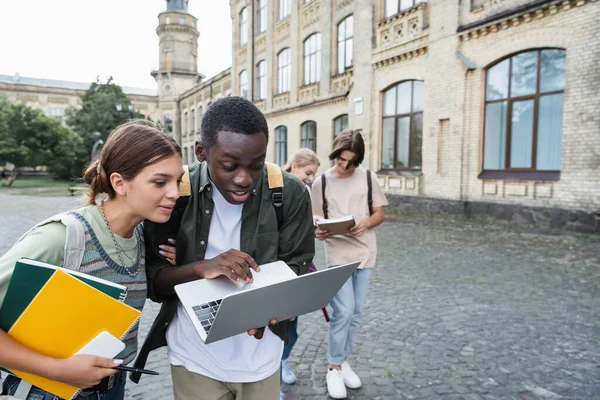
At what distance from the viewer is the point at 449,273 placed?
6738 mm

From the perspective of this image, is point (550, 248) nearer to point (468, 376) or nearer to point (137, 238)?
point (468, 376)

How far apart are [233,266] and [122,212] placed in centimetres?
51

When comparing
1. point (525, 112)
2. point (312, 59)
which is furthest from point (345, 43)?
point (525, 112)

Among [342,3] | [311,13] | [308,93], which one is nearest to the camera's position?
[342,3]

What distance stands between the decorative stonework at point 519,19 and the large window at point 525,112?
85 centimetres

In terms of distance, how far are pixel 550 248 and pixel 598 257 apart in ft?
3.06

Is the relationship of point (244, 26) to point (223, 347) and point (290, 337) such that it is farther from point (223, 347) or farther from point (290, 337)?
point (223, 347)

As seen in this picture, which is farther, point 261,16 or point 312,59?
point 261,16

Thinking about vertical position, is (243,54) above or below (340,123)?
above

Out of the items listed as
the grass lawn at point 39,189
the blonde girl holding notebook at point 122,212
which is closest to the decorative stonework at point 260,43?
the grass lawn at point 39,189

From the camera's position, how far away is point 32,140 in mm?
34562

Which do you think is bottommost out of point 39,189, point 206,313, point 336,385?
point 39,189

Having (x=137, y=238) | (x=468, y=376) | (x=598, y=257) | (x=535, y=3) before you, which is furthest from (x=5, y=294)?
(x=535, y=3)

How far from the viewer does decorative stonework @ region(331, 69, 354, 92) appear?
17508 mm
